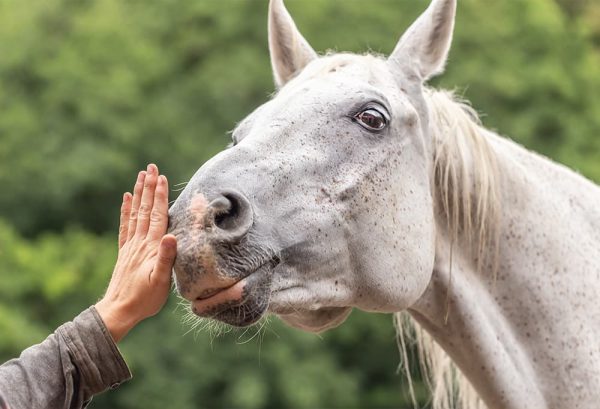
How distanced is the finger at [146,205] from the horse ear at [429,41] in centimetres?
109

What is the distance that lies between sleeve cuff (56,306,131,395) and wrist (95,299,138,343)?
3 centimetres

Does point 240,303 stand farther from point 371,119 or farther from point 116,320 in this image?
point 371,119

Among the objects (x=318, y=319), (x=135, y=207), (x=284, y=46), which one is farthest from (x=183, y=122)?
(x=135, y=207)

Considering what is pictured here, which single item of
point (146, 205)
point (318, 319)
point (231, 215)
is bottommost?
point (318, 319)

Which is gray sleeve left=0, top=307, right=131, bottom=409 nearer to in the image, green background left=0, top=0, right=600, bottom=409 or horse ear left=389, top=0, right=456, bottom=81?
horse ear left=389, top=0, right=456, bottom=81

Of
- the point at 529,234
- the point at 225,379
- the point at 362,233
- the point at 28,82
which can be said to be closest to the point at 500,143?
the point at 529,234

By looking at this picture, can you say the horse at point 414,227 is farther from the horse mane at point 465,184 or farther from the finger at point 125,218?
the finger at point 125,218

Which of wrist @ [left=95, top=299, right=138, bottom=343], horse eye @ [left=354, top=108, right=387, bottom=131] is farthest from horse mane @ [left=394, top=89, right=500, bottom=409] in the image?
wrist @ [left=95, top=299, right=138, bottom=343]

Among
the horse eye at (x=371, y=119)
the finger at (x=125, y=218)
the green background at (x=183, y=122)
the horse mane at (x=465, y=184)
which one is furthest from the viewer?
the green background at (x=183, y=122)

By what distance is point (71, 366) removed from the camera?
9.02 feet

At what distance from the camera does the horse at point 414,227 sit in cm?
293

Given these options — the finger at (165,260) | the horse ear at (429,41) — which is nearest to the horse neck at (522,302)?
the horse ear at (429,41)

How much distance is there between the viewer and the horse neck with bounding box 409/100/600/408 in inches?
132

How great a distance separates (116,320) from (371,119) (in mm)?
1073
